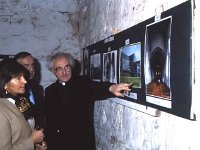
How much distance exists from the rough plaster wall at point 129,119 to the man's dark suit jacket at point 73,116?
0.46 feet

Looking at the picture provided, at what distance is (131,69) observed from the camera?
4.74 feet

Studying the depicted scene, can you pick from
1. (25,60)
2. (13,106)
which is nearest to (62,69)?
(25,60)

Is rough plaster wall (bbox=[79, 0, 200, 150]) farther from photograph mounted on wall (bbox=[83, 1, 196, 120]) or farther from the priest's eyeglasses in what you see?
the priest's eyeglasses

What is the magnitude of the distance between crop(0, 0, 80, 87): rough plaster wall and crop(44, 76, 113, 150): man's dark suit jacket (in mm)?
904

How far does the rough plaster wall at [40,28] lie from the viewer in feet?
9.36

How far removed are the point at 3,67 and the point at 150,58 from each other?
76cm

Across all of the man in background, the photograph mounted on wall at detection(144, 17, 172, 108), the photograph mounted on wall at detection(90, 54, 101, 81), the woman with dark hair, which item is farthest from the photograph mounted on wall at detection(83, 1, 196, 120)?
the man in background

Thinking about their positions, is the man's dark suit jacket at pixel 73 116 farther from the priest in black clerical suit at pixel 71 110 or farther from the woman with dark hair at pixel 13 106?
the woman with dark hair at pixel 13 106

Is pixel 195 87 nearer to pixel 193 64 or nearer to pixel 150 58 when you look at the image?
pixel 193 64

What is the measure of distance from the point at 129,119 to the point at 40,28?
1.74 metres

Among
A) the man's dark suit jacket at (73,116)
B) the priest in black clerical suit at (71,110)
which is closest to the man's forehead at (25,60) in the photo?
the priest in black clerical suit at (71,110)

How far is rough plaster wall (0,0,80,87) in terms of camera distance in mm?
2852

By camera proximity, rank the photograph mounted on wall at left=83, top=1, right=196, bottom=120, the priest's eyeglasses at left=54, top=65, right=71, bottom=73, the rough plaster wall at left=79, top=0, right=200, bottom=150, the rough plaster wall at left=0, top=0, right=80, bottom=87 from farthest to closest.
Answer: the rough plaster wall at left=0, top=0, right=80, bottom=87 → the priest's eyeglasses at left=54, top=65, right=71, bottom=73 → the rough plaster wall at left=79, top=0, right=200, bottom=150 → the photograph mounted on wall at left=83, top=1, right=196, bottom=120

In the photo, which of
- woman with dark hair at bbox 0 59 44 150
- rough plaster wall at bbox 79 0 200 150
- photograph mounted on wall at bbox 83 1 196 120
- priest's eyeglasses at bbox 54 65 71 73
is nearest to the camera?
photograph mounted on wall at bbox 83 1 196 120
